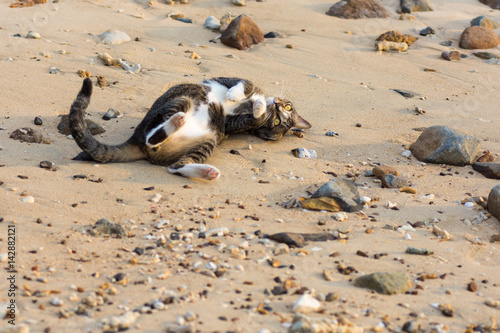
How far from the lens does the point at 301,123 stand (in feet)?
18.3

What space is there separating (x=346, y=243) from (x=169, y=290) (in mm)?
1357

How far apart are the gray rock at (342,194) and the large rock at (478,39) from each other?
5612 millimetres

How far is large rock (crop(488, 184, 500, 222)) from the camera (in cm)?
385

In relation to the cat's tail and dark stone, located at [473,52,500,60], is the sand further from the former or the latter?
dark stone, located at [473,52,500,60]

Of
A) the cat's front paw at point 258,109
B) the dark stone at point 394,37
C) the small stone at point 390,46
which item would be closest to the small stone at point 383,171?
the cat's front paw at point 258,109

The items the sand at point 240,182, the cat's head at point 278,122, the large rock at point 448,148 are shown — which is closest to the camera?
the sand at point 240,182

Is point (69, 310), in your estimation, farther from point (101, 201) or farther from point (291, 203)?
point (291, 203)

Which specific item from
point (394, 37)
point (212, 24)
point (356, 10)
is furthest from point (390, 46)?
point (212, 24)

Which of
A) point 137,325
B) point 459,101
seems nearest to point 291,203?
point 137,325

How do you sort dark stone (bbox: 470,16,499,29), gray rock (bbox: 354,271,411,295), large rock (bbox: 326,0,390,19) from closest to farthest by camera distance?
1. gray rock (bbox: 354,271,411,295)
2. dark stone (bbox: 470,16,499,29)
3. large rock (bbox: 326,0,390,19)

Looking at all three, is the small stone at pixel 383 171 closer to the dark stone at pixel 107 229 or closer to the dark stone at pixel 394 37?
the dark stone at pixel 107 229

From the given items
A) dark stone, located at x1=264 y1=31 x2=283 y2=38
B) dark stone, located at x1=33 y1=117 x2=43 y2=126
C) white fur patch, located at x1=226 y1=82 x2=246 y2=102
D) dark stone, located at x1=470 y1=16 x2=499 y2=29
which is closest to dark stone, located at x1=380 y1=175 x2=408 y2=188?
white fur patch, located at x1=226 y1=82 x2=246 y2=102

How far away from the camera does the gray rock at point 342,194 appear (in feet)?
12.9

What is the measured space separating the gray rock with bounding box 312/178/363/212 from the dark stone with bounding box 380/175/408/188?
1.31 ft
